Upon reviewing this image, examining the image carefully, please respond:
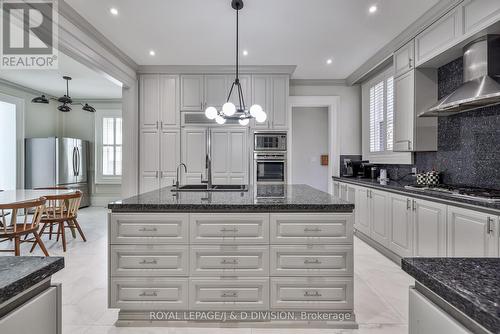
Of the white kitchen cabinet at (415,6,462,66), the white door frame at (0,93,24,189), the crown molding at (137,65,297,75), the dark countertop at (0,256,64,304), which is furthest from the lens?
the white door frame at (0,93,24,189)

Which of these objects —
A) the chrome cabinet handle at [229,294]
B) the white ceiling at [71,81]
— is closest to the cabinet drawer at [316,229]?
the chrome cabinet handle at [229,294]

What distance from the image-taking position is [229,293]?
2021mm

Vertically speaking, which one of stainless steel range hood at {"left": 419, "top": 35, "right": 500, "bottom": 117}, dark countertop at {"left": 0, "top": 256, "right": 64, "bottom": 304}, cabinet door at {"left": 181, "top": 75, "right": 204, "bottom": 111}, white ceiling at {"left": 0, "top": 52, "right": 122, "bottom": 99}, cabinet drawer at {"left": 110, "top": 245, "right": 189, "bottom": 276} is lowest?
cabinet drawer at {"left": 110, "top": 245, "right": 189, "bottom": 276}

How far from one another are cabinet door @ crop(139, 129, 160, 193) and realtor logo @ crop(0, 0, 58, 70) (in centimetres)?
177

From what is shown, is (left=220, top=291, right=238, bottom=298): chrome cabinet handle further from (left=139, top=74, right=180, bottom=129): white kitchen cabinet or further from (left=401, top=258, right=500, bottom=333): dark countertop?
(left=139, top=74, right=180, bottom=129): white kitchen cabinet

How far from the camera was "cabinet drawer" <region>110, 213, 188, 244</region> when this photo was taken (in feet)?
6.62

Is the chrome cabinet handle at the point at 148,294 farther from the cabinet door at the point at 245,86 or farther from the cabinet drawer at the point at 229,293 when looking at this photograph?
the cabinet door at the point at 245,86

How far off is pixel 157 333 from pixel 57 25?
3.15 m

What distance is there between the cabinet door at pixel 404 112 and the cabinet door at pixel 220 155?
2.60 meters

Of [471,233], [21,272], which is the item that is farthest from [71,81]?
[471,233]

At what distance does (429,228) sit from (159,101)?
4.33 meters

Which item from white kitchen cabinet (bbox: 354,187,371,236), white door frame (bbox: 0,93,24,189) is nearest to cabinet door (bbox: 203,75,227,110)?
white kitchen cabinet (bbox: 354,187,371,236)

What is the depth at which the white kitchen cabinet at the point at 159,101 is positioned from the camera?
4.82 meters

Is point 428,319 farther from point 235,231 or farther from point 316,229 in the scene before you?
→ point 235,231
